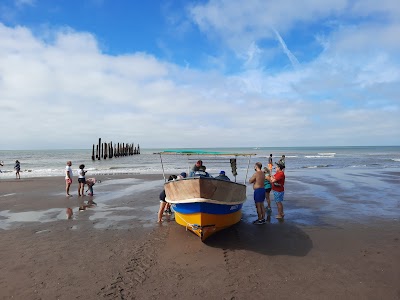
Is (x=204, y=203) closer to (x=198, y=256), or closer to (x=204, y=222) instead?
(x=204, y=222)

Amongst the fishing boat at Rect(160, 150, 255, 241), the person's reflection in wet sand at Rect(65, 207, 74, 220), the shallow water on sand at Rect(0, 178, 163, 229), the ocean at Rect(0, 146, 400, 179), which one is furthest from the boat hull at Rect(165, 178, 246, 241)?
the person's reflection in wet sand at Rect(65, 207, 74, 220)

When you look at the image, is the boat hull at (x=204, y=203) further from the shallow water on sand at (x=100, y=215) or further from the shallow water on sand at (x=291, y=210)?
the shallow water on sand at (x=100, y=215)

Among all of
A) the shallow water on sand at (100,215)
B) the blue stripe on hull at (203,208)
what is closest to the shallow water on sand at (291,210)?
the shallow water on sand at (100,215)

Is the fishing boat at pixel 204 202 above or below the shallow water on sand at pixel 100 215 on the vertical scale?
above

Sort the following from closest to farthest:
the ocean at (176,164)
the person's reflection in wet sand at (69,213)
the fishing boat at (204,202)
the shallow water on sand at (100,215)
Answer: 1. the fishing boat at (204,202)
2. the shallow water on sand at (100,215)
3. the person's reflection in wet sand at (69,213)
4. the ocean at (176,164)

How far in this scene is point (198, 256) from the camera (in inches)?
242

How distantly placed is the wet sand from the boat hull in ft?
1.39

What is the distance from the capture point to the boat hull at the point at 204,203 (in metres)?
6.73

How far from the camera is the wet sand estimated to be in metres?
4.75

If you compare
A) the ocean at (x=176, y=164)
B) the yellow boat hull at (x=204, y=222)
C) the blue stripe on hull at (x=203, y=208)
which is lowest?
the ocean at (x=176, y=164)

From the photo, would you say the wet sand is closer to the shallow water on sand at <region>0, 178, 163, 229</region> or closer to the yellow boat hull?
the shallow water on sand at <region>0, 178, 163, 229</region>

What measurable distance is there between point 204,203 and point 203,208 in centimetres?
12

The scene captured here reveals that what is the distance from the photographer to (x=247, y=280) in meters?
5.05

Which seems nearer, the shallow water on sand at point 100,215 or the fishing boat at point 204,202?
the fishing boat at point 204,202
